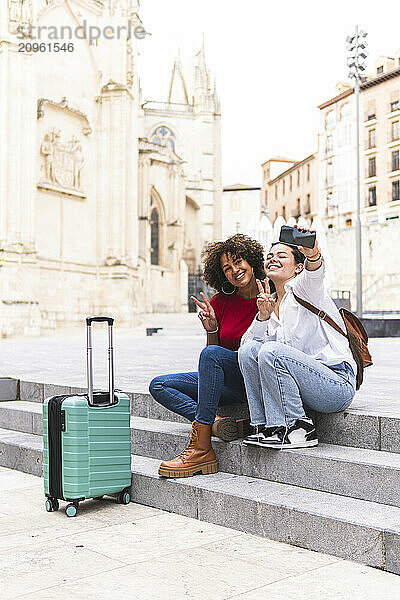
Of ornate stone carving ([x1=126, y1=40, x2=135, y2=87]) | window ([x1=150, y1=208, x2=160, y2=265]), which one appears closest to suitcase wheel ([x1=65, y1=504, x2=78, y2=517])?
ornate stone carving ([x1=126, y1=40, x2=135, y2=87])

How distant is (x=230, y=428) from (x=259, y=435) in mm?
323

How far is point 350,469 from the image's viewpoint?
12.2 feet

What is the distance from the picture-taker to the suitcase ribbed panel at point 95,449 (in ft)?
13.6

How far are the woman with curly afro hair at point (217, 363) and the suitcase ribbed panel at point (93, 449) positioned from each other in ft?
0.93

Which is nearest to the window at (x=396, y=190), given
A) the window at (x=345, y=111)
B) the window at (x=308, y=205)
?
the window at (x=345, y=111)

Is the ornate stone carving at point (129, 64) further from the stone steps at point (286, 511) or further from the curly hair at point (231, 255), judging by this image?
the stone steps at point (286, 511)

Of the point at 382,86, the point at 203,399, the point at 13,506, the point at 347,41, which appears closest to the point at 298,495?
the point at 203,399

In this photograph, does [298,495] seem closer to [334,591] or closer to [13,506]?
[334,591]

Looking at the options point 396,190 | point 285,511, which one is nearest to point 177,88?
point 396,190

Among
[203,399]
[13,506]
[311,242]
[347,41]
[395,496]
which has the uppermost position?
[347,41]

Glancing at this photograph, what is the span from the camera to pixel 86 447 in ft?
13.7

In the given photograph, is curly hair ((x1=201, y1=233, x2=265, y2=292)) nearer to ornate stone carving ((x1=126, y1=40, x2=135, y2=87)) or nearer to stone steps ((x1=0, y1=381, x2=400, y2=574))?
stone steps ((x1=0, y1=381, x2=400, y2=574))

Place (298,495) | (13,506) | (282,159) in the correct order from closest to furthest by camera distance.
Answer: (298,495), (13,506), (282,159)

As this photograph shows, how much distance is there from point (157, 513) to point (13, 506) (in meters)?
0.93
